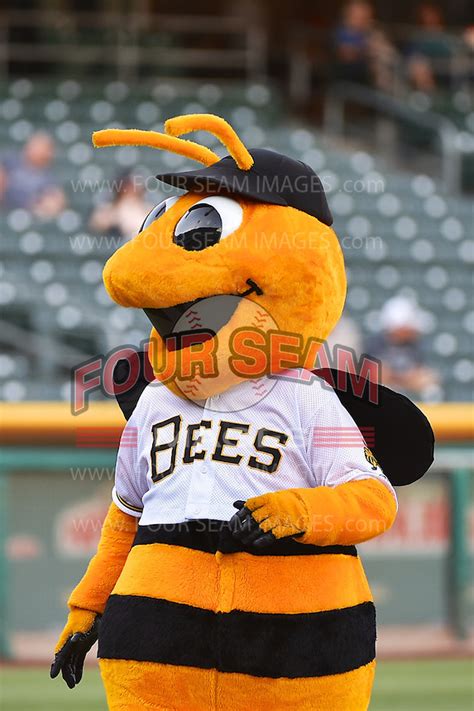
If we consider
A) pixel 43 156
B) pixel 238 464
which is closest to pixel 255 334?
pixel 238 464

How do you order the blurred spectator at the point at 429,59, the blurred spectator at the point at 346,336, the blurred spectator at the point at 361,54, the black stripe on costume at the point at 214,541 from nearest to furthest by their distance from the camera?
the black stripe on costume at the point at 214,541 → the blurred spectator at the point at 346,336 → the blurred spectator at the point at 361,54 → the blurred spectator at the point at 429,59

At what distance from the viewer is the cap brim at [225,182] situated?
2.14m

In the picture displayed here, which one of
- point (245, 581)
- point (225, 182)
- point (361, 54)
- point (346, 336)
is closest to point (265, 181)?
point (225, 182)

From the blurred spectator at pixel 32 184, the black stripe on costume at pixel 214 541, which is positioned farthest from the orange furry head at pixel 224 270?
the blurred spectator at pixel 32 184

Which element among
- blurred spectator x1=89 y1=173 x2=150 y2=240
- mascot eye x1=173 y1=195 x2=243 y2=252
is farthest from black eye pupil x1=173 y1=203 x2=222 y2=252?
blurred spectator x1=89 y1=173 x2=150 y2=240

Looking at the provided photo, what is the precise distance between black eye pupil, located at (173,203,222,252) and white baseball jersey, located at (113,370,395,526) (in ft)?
0.85

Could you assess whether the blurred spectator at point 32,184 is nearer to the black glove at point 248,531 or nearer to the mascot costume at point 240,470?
the mascot costume at point 240,470

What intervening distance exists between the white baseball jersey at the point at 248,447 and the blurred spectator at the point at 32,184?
498 centimetres

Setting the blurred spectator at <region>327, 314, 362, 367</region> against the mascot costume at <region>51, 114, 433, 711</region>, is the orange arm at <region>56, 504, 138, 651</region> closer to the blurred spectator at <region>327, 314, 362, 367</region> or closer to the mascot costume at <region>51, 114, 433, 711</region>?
the mascot costume at <region>51, 114, 433, 711</region>

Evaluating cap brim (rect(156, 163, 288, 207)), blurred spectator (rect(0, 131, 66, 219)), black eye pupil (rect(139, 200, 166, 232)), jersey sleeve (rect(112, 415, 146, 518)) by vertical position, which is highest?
blurred spectator (rect(0, 131, 66, 219))

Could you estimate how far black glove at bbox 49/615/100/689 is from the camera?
7.43ft

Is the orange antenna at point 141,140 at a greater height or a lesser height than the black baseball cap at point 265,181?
greater

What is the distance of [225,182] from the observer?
6.97 ft

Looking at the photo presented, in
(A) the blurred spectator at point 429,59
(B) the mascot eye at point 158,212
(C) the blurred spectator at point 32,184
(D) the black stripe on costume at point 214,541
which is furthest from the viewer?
(A) the blurred spectator at point 429,59
